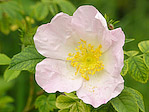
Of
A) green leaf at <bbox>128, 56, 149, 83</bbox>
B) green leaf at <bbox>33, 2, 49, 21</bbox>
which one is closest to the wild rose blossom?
green leaf at <bbox>128, 56, 149, 83</bbox>

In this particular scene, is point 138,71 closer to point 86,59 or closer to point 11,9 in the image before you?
point 86,59

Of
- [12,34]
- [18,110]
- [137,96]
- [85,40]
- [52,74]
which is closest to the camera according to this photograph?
[137,96]

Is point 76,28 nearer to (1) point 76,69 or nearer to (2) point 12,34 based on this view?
(1) point 76,69

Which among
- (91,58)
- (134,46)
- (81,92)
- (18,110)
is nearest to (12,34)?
(18,110)

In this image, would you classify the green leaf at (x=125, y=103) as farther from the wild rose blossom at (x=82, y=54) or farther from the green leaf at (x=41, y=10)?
the green leaf at (x=41, y=10)

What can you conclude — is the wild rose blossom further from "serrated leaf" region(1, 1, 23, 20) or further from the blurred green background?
"serrated leaf" region(1, 1, 23, 20)

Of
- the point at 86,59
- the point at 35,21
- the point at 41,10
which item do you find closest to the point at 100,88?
the point at 86,59

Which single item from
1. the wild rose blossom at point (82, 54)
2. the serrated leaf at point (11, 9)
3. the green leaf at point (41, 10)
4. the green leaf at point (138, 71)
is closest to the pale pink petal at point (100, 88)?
the wild rose blossom at point (82, 54)
